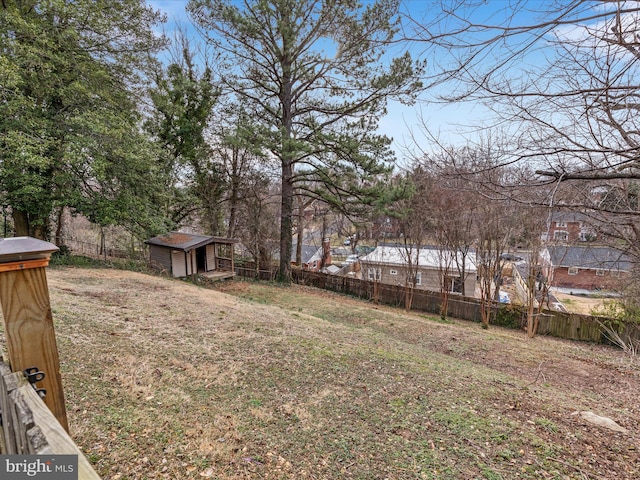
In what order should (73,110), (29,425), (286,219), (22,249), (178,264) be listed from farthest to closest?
(286,219)
(178,264)
(73,110)
(22,249)
(29,425)

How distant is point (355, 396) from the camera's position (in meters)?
3.33

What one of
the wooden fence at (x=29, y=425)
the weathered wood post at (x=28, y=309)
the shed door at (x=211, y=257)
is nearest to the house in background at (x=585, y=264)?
the wooden fence at (x=29, y=425)

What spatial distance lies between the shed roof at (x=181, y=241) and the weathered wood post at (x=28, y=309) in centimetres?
1019

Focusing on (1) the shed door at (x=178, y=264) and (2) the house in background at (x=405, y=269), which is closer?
(1) the shed door at (x=178, y=264)

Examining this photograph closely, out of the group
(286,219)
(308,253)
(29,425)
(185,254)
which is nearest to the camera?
(29,425)

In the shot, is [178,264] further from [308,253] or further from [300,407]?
[308,253]

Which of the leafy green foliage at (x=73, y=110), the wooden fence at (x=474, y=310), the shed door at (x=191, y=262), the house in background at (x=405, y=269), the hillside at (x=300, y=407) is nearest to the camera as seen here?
the hillside at (x=300, y=407)

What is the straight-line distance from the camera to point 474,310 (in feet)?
39.8

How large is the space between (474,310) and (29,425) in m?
13.1

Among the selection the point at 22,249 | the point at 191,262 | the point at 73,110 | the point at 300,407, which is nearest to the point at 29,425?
the point at 22,249

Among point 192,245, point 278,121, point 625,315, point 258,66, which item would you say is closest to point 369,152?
point 278,121

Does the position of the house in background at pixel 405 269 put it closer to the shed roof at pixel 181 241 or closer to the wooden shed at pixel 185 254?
the wooden shed at pixel 185 254

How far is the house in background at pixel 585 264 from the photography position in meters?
4.99

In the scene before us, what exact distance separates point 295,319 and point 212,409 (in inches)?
149
